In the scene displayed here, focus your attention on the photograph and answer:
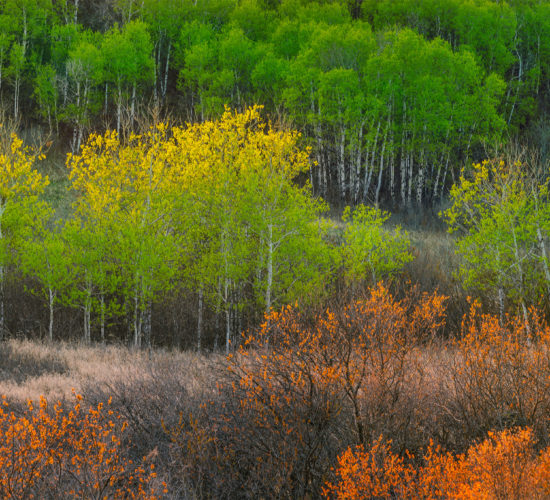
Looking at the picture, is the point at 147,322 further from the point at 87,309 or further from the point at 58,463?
the point at 58,463

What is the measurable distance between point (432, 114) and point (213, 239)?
1858 cm

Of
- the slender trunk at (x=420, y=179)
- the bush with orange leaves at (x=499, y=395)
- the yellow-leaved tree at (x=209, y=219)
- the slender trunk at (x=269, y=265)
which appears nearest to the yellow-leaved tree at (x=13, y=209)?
the yellow-leaved tree at (x=209, y=219)

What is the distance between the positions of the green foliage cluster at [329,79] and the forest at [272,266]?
9.6 inches

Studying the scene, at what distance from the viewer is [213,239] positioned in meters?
22.0

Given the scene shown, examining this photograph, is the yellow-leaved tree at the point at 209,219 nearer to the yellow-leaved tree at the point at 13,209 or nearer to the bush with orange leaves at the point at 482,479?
the yellow-leaved tree at the point at 13,209

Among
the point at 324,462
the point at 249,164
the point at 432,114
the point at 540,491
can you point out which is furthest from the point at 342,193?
the point at 540,491

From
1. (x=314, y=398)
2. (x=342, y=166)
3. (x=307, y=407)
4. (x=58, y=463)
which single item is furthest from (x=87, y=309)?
(x=342, y=166)

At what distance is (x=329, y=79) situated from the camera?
33.2m

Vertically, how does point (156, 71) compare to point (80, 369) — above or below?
above

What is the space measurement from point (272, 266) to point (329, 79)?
16820 mm

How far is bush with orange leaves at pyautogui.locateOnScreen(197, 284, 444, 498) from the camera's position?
29.1ft

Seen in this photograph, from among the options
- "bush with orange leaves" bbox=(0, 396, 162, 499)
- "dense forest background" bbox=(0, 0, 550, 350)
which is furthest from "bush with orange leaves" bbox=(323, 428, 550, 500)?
"dense forest background" bbox=(0, 0, 550, 350)

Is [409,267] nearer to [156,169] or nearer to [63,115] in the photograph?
[156,169]

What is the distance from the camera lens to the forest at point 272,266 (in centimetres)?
899
